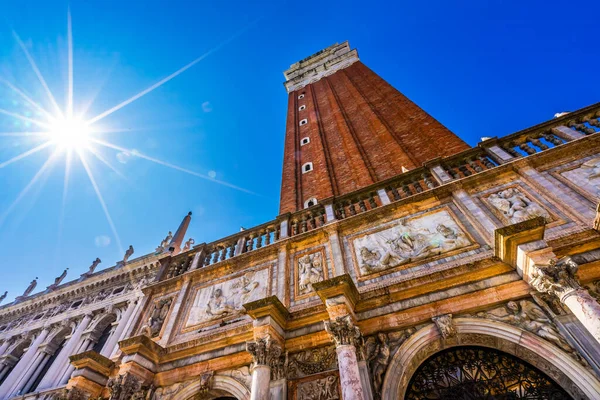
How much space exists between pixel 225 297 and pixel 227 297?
0.07 meters

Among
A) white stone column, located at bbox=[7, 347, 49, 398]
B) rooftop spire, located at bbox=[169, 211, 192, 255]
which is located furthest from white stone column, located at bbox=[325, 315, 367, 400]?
white stone column, located at bbox=[7, 347, 49, 398]

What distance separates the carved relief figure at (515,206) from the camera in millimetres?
6684

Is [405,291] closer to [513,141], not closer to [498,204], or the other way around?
[498,204]

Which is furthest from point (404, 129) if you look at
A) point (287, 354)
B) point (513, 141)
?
point (287, 354)

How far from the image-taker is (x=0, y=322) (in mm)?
19406

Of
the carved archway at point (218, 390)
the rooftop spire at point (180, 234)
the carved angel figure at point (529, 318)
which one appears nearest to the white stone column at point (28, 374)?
the rooftop spire at point (180, 234)

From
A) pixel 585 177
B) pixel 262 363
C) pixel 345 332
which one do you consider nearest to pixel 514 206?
pixel 585 177

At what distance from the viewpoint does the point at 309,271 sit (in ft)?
26.4

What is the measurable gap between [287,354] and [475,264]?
4.14 meters

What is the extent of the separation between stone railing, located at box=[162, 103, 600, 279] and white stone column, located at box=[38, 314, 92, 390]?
7.43 m

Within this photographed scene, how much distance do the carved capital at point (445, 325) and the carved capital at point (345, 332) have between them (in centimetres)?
142

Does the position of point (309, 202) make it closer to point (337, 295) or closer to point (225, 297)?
point (225, 297)

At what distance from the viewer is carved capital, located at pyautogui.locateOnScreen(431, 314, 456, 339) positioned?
5.52 meters

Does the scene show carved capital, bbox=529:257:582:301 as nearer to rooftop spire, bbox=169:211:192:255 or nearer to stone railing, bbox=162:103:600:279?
stone railing, bbox=162:103:600:279
